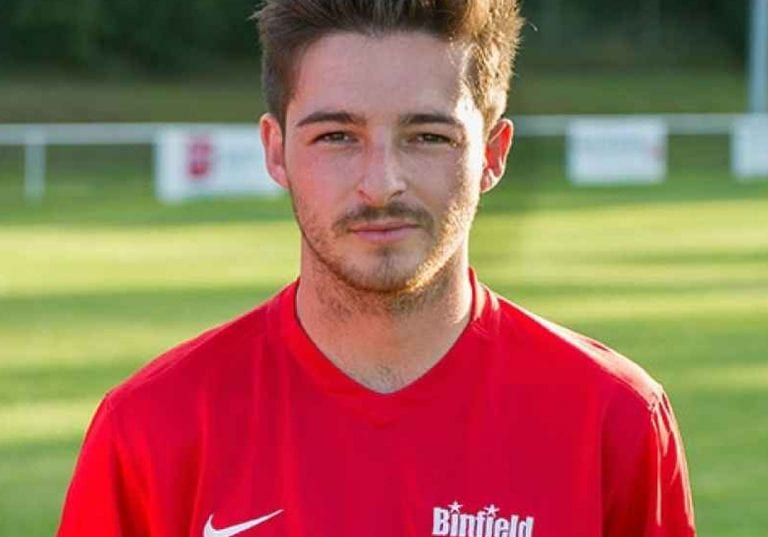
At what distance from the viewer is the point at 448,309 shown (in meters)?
3.50

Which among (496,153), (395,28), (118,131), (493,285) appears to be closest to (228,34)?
(118,131)

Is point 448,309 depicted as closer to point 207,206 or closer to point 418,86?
point 418,86

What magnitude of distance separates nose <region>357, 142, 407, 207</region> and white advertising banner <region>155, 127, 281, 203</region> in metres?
28.9

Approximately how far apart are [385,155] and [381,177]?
3 centimetres

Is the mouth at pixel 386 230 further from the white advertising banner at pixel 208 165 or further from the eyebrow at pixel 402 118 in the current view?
the white advertising banner at pixel 208 165

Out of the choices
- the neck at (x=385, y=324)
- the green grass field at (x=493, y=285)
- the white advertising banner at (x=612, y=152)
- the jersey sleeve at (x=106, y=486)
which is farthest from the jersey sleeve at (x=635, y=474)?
the white advertising banner at (x=612, y=152)

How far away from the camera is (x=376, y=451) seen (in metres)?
3.38

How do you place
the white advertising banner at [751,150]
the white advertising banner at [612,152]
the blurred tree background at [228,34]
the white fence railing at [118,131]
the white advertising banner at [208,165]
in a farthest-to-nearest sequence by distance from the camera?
the blurred tree background at [228,34] < the white advertising banner at [751,150] < the white advertising banner at [612,152] < the white fence railing at [118,131] < the white advertising banner at [208,165]

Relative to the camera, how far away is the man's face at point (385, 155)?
130 inches

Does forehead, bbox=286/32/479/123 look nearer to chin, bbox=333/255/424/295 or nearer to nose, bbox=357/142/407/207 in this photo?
nose, bbox=357/142/407/207

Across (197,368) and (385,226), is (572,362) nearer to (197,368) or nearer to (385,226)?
(385,226)

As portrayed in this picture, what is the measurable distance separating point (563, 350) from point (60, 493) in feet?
24.9

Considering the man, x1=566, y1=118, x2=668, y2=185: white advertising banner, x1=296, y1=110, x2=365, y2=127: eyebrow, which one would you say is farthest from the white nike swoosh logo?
x1=566, y1=118, x2=668, y2=185: white advertising banner

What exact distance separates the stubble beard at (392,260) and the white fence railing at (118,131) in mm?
27503
